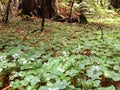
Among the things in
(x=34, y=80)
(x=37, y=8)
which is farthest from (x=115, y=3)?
(x=34, y=80)

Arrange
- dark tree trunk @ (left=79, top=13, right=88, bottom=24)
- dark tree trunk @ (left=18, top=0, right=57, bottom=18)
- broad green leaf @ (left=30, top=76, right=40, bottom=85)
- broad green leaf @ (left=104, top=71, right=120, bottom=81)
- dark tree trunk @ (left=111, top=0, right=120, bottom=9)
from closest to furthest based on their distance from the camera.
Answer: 1. broad green leaf @ (left=104, top=71, right=120, bottom=81)
2. broad green leaf @ (left=30, top=76, right=40, bottom=85)
3. dark tree trunk @ (left=18, top=0, right=57, bottom=18)
4. dark tree trunk @ (left=79, top=13, right=88, bottom=24)
5. dark tree trunk @ (left=111, top=0, right=120, bottom=9)

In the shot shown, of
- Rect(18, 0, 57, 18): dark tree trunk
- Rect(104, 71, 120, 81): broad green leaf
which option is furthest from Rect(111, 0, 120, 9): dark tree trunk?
Rect(104, 71, 120, 81): broad green leaf

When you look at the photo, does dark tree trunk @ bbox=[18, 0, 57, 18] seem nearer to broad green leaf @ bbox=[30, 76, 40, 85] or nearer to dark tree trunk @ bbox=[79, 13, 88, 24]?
dark tree trunk @ bbox=[79, 13, 88, 24]

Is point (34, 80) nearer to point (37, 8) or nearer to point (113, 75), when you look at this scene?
point (113, 75)

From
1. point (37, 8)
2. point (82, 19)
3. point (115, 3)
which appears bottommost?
point (82, 19)

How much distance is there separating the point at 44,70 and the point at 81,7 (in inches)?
411

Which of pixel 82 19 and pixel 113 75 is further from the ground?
pixel 113 75

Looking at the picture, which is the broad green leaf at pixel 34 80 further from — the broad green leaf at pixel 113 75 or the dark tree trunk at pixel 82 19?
the dark tree trunk at pixel 82 19

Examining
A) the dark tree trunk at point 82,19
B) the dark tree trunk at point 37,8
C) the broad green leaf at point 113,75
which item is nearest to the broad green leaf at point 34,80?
the broad green leaf at point 113,75

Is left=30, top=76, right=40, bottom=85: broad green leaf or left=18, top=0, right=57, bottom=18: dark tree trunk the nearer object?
left=30, top=76, right=40, bottom=85: broad green leaf

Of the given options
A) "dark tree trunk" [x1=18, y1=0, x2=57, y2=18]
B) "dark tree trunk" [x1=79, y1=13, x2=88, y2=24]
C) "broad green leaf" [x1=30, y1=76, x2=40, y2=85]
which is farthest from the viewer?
"dark tree trunk" [x1=79, y1=13, x2=88, y2=24]

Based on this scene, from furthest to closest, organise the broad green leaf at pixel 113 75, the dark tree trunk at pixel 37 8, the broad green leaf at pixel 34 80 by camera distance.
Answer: the dark tree trunk at pixel 37 8 → the broad green leaf at pixel 34 80 → the broad green leaf at pixel 113 75

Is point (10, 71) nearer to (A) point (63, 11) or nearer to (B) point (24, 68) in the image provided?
(B) point (24, 68)

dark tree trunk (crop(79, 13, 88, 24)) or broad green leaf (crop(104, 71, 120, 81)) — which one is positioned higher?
broad green leaf (crop(104, 71, 120, 81))
